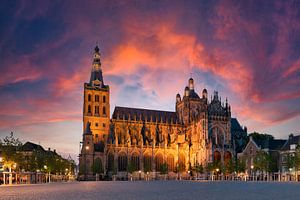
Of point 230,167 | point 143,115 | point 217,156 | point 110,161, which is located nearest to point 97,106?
point 143,115

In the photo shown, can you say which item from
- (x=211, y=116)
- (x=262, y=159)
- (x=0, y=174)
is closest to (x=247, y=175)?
(x=262, y=159)

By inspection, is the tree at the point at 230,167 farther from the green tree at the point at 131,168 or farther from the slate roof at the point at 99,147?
the slate roof at the point at 99,147

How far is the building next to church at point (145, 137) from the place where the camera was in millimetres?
124062

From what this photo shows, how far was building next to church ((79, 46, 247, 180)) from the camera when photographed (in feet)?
407

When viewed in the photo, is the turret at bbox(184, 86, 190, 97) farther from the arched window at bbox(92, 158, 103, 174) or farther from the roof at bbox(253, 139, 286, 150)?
the roof at bbox(253, 139, 286, 150)

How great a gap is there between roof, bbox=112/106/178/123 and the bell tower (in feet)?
17.2

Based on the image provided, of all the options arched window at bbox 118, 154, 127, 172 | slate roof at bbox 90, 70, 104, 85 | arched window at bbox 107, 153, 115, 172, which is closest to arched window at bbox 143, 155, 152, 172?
arched window at bbox 118, 154, 127, 172

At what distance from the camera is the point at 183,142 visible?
136 metres

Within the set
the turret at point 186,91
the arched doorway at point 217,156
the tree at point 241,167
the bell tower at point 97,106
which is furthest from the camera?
the turret at point 186,91

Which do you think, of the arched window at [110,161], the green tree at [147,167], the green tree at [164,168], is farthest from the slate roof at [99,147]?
the green tree at [164,168]

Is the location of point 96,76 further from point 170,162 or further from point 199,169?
point 199,169

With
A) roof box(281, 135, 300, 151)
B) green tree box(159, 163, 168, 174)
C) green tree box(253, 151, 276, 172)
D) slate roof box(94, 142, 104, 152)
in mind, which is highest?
roof box(281, 135, 300, 151)

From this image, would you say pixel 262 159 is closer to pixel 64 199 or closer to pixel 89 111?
pixel 89 111

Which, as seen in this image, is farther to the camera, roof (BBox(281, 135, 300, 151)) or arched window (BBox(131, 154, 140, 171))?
arched window (BBox(131, 154, 140, 171))
